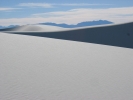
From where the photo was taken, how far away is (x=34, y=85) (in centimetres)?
323

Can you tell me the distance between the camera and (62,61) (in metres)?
4.90

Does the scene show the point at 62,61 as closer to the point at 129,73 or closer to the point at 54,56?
the point at 54,56

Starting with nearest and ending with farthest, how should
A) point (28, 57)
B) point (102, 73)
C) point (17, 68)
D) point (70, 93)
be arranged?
point (70, 93) < point (17, 68) < point (102, 73) < point (28, 57)

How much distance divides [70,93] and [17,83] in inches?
30.0

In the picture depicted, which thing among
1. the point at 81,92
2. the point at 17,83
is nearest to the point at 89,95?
the point at 81,92

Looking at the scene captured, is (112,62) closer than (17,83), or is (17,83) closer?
(17,83)

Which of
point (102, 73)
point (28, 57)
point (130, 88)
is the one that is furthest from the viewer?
point (28, 57)

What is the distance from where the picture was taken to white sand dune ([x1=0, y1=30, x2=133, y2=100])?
3.02 m

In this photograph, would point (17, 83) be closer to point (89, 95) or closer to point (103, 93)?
point (89, 95)

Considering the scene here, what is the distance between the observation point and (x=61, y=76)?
383 cm

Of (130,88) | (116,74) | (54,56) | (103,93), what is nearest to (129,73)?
(116,74)

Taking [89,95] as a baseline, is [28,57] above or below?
above

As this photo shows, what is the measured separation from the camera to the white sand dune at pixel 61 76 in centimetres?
302

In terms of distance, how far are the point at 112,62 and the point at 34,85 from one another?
261 centimetres
